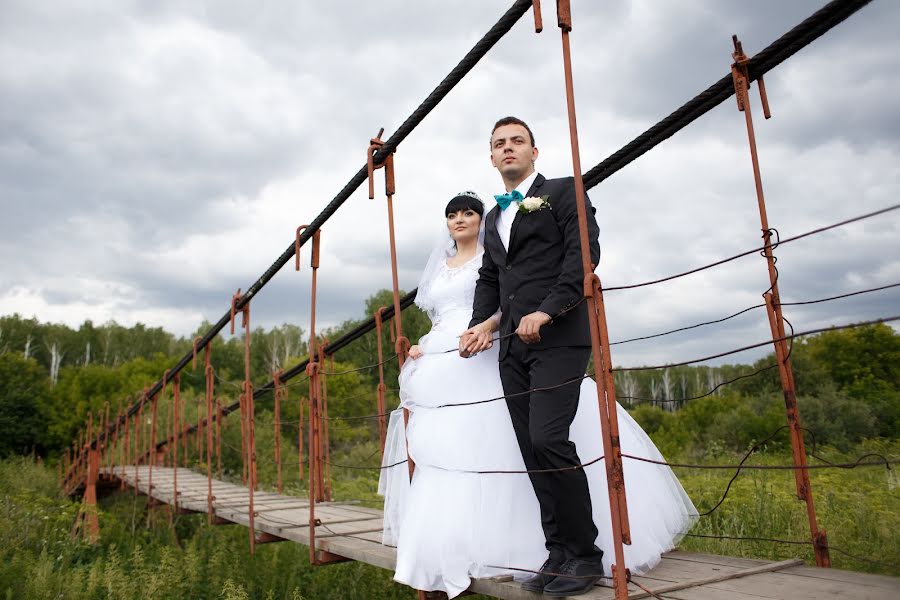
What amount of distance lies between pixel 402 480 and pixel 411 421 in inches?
13.5

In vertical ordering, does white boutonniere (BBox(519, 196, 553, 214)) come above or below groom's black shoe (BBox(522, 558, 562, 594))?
above

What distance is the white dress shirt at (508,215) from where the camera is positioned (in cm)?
245

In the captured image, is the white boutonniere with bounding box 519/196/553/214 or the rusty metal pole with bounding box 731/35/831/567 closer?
the rusty metal pole with bounding box 731/35/831/567

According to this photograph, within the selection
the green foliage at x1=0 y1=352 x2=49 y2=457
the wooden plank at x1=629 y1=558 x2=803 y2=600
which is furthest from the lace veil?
the green foliage at x1=0 y1=352 x2=49 y2=457

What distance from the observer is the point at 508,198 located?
2.44 metres

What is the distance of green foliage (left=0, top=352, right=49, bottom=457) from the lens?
91.2 ft

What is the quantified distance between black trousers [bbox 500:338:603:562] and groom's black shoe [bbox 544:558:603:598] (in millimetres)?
33

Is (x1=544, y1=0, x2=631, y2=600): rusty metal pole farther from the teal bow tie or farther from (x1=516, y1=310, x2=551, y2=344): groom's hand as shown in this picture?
the teal bow tie

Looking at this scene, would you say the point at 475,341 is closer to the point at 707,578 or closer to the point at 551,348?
the point at 551,348

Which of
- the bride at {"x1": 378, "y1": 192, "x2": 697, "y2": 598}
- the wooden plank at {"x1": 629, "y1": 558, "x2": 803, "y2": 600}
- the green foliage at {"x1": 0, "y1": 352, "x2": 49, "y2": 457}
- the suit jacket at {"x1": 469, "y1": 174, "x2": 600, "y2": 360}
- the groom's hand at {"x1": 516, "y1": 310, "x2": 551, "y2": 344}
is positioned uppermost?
the green foliage at {"x1": 0, "y1": 352, "x2": 49, "y2": 457}

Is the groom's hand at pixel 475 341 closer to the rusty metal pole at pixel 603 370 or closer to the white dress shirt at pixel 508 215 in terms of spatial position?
the white dress shirt at pixel 508 215

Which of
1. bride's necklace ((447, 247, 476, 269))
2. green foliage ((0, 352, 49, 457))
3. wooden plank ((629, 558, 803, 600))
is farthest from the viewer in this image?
green foliage ((0, 352, 49, 457))

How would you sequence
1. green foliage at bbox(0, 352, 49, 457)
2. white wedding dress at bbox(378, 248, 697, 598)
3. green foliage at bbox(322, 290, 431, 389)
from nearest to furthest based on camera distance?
white wedding dress at bbox(378, 248, 697, 598)
green foliage at bbox(322, 290, 431, 389)
green foliage at bbox(0, 352, 49, 457)

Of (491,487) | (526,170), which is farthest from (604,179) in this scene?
(491,487)
